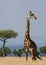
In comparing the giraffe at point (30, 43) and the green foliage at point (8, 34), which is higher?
the green foliage at point (8, 34)

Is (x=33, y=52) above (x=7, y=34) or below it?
below

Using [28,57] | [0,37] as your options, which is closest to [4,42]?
[0,37]

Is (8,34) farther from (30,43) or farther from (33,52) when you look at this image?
(30,43)

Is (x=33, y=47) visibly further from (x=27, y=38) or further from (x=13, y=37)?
(x=13, y=37)

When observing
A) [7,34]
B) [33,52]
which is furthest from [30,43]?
[7,34]

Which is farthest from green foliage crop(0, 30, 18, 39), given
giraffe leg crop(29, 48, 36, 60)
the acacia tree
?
giraffe leg crop(29, 48, 36, 60)

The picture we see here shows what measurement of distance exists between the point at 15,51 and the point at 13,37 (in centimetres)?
1306

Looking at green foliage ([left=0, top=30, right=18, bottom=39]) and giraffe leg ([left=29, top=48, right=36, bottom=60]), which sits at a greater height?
green foliage ([left=0, top=30, right=18, bottom=39])

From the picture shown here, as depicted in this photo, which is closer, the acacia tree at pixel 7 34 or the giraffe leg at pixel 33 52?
the giraffe leg at pixel 33 52

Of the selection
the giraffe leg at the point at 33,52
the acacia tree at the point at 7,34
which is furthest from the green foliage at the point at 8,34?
the giraffe leg at the point at 33,52

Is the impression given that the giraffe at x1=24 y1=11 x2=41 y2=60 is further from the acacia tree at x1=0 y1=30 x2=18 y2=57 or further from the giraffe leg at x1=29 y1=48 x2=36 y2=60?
the acacia tree at x1=0 y1=30 x2=18 y2=57

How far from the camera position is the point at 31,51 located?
17250mm

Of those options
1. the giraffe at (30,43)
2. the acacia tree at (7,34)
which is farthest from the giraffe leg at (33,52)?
the acacia tree at (7,34)

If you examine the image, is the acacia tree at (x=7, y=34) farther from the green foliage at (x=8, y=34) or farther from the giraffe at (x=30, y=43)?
the giraffe at (x=30, y=43)
